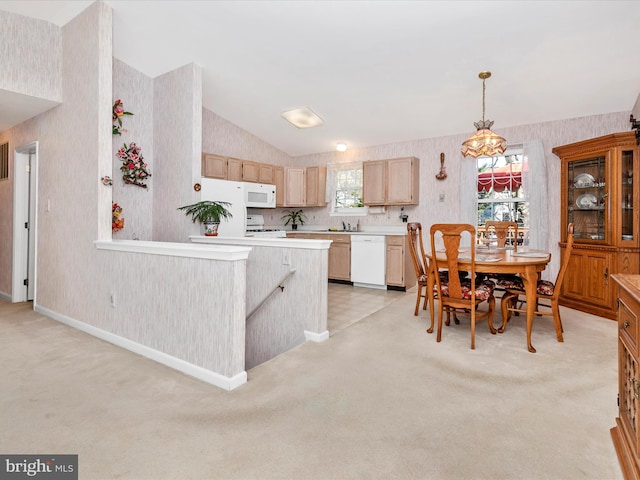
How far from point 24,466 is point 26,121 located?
14.4ft

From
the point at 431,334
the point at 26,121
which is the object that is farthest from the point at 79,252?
the point at 431,334

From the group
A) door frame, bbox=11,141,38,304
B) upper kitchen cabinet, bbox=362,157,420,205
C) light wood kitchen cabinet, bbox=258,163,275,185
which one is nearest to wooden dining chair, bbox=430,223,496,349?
upper kitchen cabinet, bbox=362,157,420,205

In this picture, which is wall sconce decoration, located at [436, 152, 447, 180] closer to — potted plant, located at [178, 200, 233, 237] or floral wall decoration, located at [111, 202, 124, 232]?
potted plant, located at [178, 200, 233, 237]

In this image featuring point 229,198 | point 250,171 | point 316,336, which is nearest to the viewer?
point 316,336

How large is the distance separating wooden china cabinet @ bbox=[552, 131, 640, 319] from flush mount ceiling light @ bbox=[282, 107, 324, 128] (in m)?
3.32

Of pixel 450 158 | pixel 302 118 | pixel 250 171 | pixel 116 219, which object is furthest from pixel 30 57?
pixel 450 158

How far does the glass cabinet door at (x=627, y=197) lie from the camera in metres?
3.57

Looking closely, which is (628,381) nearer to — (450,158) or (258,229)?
(450,158)

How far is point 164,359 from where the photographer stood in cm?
254

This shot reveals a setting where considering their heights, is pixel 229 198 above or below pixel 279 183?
below

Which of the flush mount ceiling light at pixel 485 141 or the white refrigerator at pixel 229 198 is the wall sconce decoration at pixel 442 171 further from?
the white refrigerator at pixel 229 198

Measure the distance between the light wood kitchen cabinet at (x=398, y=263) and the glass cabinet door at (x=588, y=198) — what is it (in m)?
2.11

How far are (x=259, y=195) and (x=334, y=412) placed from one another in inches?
167

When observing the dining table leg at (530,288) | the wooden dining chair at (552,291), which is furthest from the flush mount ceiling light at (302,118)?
the dining table leg at (530,288)
